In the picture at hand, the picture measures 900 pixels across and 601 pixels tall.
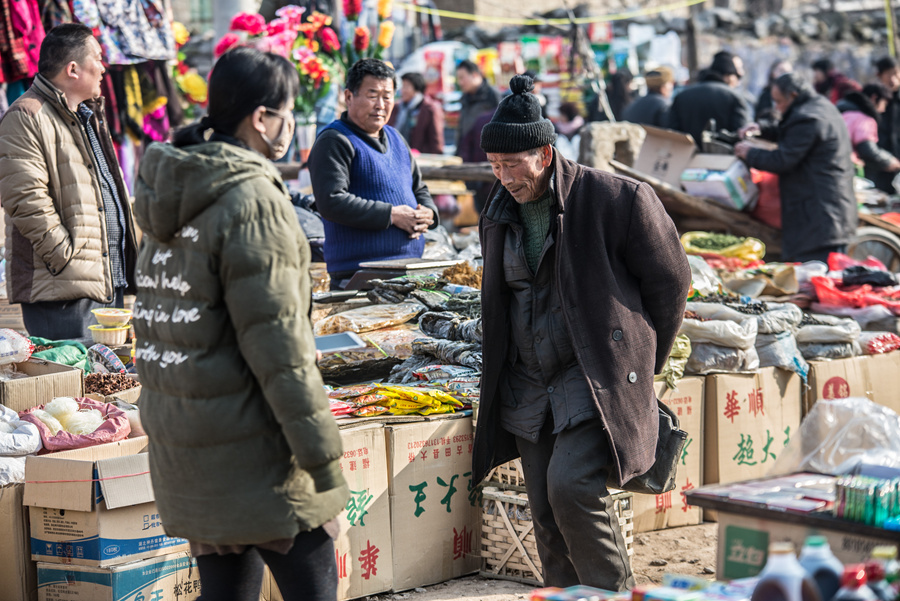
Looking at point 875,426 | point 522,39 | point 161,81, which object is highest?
point 522,39

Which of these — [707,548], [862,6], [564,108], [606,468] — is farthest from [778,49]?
[606,468]

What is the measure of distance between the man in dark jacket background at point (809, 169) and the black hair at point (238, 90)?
6.04 meters

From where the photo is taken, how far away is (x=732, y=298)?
5582 millimetres

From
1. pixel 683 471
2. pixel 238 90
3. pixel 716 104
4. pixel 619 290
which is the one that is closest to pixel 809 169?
pixel 716 104

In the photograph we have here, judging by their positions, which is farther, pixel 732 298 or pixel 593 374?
pixel 732 298

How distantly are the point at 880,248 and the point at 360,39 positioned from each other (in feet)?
15.2

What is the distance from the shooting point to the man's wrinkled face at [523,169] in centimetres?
317

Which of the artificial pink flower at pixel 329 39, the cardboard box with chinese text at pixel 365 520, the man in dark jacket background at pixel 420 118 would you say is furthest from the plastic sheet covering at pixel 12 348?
the man in dark jacket background at pixel 420 118

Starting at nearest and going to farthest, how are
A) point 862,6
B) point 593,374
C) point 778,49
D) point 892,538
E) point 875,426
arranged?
1. point 892,538
2. point 875,426
3. point 593,374
4. point 778,49
5. point 862,6

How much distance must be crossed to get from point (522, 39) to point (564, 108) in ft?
10.6

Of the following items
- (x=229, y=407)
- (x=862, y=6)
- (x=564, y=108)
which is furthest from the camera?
(x=862, y=6)

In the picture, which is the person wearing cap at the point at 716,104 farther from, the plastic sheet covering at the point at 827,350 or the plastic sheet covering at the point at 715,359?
the plastic sheet covering at the point at 715,359

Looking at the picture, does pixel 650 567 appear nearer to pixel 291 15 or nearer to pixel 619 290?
pixel 619 290

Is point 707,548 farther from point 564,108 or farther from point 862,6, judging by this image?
point 862,6
